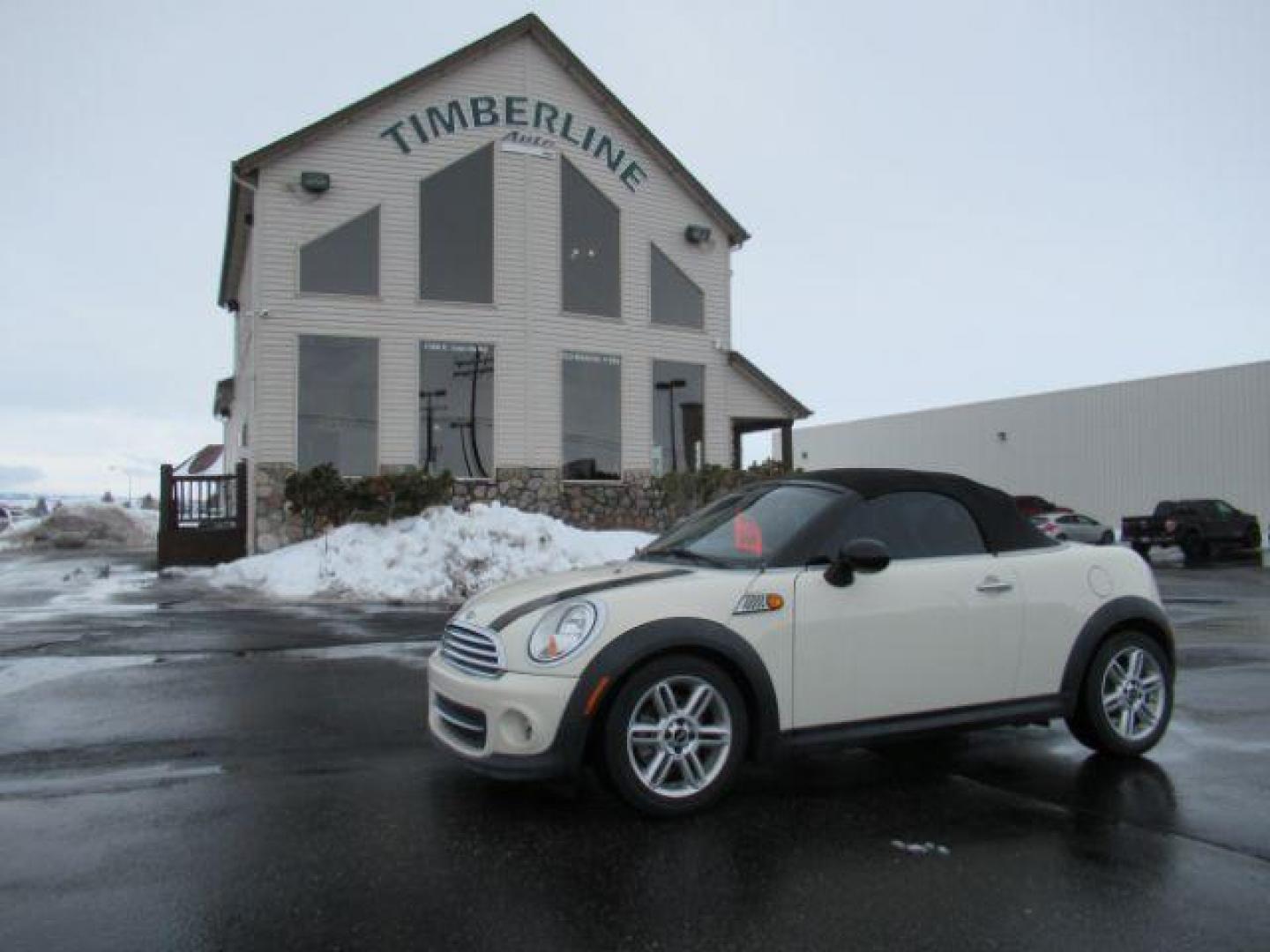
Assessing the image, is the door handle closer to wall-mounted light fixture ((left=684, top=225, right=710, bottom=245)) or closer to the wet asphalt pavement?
the wet asphalt pavement

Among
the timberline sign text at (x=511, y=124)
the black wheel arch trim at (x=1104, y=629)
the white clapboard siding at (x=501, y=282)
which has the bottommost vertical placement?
the black wheel arch trim at (x=1104, y=629)

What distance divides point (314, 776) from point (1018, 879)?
336cm

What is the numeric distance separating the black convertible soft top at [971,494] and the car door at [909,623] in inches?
2.1

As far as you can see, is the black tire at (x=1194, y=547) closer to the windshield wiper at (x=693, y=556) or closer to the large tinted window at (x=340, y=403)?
the large tinted window at (x=340, y=403)

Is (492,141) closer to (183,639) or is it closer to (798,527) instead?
(183,639)

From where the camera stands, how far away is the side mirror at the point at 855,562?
Result: 4.77m

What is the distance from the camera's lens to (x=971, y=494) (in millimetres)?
5574

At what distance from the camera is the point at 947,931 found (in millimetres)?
3428

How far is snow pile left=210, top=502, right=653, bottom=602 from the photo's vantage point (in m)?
14.9

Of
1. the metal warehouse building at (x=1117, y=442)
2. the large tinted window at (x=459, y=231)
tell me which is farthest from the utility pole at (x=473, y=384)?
the metal warehouse building at (x=1117, y=442)

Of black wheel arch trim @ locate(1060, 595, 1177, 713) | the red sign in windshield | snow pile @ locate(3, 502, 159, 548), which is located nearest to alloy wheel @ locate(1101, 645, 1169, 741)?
black wheel arch trim @ locate(1060, 595, 1177, 713)

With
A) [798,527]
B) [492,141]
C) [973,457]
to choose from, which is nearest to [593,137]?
[492,141]

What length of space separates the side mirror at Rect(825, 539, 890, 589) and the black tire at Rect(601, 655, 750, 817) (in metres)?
0.71

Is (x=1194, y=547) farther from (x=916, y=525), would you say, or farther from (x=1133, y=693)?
(x=916, y=525)
